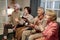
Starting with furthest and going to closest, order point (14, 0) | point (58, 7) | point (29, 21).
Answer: point (14, 0) → point (29, 21) → point (58, 7)

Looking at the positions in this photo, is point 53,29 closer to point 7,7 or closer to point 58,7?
point 58,7

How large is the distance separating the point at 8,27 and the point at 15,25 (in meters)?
0.26

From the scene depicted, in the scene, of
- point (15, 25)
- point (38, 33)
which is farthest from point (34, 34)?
point (15, 25)

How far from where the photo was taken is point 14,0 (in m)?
7.34

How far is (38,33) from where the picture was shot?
13.6 ft

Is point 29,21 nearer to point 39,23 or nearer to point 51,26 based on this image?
point 39,23

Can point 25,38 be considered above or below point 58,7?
below

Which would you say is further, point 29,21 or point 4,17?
point 4,17

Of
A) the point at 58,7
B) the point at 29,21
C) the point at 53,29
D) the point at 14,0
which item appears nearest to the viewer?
the point at 53,29

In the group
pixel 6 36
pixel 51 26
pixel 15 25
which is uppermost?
pixel 51 26

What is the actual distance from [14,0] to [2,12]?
0.76 m

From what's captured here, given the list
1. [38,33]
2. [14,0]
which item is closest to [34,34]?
[38,33]

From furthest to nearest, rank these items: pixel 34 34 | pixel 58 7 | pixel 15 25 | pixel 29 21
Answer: pixel 15 25, pixel 29 21, pixel 58 7, pixel 34 34

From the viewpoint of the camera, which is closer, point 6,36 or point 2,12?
point 6,36
